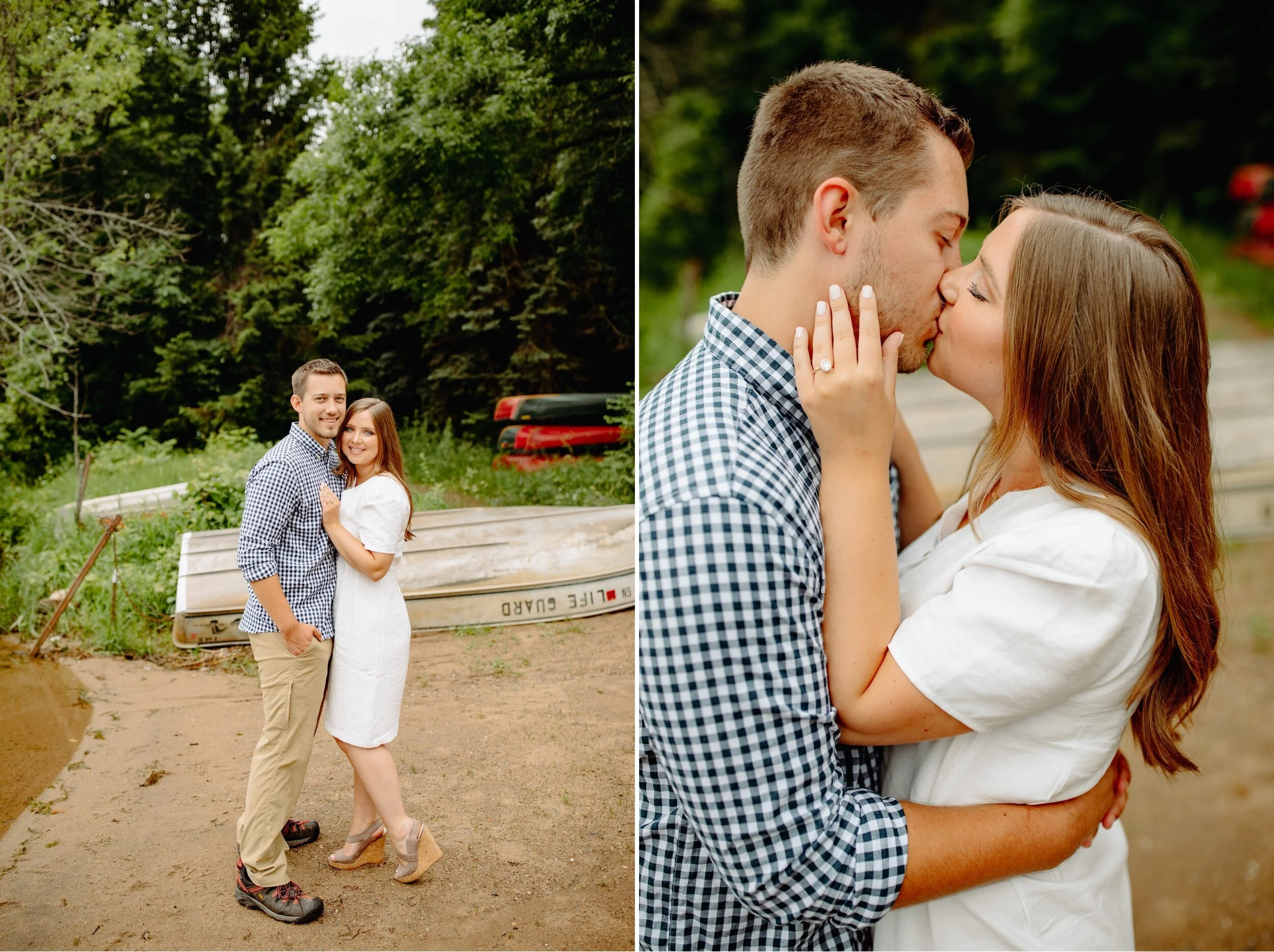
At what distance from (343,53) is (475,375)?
1.67 ft

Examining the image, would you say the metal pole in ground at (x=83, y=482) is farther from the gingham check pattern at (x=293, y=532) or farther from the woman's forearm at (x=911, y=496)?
the woman's forearm at (x=911, y=496)

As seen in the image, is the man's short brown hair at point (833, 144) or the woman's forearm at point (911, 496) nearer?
the man's short brown hair at point (833, 144)

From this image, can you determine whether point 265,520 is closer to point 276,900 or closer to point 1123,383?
point 276,900

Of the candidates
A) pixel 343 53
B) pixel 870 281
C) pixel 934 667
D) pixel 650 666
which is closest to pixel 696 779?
pixel 650 666

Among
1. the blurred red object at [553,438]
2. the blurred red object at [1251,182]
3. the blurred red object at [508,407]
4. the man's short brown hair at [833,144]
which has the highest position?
the blurred red object at [1251,182]

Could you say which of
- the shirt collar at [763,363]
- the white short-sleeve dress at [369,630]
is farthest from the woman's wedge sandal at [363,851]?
the shirt collar at [763,363]

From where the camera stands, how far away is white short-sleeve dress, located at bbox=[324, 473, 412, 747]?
4.55ft

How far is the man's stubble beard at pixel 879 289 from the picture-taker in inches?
50.3

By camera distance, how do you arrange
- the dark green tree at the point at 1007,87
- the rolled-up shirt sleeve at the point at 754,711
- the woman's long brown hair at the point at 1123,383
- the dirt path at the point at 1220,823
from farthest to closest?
the dark green tree at the point at 1007,87 < the dirt path at the point at 1220,823 < the woman's long brown hair at the point at 1123,383 < the rolled-up shirt sleeve at the point at 754,711

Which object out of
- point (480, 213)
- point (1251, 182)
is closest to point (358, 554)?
point (480, 213)

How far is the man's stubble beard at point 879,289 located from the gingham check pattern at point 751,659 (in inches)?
5.1

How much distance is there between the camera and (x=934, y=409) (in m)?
5.21

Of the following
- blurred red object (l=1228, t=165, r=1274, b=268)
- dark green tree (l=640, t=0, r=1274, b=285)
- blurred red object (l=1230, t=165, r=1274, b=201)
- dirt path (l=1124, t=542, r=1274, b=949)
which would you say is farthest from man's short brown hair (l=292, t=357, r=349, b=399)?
blurred red object (l=1230, t=165, r=1274, b=201)

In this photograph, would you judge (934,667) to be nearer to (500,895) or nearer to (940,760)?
(940,760)
